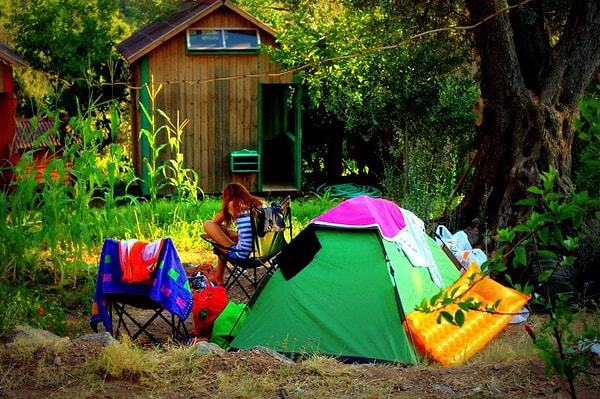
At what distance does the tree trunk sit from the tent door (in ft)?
19.2

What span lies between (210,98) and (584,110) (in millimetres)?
11766

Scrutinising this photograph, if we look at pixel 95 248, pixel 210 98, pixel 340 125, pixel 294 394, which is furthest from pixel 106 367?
pixel 340 125

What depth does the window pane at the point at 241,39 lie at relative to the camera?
1441cm

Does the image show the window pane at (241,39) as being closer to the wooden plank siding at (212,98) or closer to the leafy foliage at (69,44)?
the wooden plank siding at (212,98)

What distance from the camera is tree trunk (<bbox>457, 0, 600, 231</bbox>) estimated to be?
371 inches

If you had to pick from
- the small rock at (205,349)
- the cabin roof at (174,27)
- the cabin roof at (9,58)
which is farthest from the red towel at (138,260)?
the cabin roof at (9,58)

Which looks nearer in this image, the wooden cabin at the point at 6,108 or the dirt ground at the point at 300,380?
the dirt ground at the point at 300,380

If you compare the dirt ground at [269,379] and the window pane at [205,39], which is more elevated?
the window pane at [205,39]

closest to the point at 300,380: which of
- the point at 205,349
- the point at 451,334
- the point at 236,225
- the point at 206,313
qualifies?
the point at 205,349

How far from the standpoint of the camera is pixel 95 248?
9766 mm

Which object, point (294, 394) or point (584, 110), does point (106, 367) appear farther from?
point (584, 110)

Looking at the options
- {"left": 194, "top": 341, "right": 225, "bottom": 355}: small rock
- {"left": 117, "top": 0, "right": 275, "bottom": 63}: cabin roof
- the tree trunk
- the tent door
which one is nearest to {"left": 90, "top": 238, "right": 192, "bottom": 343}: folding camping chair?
{"left": 194, "top": 341, "right": 225, "bottom": 355}: small rock

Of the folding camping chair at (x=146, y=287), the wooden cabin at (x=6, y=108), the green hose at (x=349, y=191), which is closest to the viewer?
the folding camping chair at (x=146, y=287)

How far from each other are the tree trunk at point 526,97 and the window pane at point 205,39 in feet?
18.7
